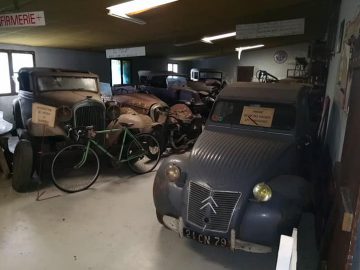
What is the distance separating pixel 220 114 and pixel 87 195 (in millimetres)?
2118

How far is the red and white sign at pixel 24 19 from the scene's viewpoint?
3.50 m

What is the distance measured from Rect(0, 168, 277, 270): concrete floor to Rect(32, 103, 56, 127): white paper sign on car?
99 centimetres

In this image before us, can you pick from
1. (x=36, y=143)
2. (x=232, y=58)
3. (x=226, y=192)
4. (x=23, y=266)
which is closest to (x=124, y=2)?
(x=36, y=143)

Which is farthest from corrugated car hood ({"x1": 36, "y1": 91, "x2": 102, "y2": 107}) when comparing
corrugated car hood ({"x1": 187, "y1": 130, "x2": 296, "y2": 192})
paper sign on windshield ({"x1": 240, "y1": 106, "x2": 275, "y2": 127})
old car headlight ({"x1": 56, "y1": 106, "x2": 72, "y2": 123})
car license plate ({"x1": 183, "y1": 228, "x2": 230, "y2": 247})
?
car license plate ({"x1": 183, "y1": 228, "x2": 230, "y2": 247})

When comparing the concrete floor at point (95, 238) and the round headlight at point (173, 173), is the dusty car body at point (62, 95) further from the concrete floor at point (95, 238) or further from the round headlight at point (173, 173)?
the round headlight at point (173, 173)

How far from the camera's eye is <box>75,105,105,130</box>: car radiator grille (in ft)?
15.3

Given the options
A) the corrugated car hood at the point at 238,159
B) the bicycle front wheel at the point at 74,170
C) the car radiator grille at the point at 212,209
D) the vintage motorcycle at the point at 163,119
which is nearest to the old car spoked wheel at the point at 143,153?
the vintage motorcycle at the point at 163,119

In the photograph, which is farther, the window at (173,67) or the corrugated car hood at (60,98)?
the window at (173,67)

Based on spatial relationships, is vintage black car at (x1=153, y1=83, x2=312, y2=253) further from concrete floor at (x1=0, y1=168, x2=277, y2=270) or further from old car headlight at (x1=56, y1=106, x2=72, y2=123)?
old car headlight at (x1=56, y1=106, x2=72, y2=123)

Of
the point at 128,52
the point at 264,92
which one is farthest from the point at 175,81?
the point at 264,92

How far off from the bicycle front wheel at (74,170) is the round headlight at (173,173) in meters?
1.79

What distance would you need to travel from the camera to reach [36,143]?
4.47 meters

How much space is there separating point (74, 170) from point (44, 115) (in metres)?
1.34

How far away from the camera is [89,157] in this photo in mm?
4426
